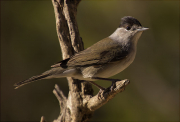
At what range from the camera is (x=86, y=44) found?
5801mm

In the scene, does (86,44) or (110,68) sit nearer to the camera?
(110,68)

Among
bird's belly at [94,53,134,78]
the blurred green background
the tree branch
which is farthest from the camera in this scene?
the blurred green background

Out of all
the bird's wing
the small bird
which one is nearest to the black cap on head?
the small bird

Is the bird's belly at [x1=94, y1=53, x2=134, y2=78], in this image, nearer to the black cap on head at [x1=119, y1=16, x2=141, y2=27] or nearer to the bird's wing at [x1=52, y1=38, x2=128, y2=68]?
the bird's wing at [x1=52, y1=38, x2=128, y2=68]

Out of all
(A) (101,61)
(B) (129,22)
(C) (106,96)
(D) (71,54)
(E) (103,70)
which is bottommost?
(C) (106,96)

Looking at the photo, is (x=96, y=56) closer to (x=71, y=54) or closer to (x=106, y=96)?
(x=71, y=54)

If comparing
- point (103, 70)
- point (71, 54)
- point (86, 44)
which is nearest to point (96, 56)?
point (103, 70)

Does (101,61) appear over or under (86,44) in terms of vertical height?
under

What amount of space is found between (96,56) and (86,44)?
7.15 feet

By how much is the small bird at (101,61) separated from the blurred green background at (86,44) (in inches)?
84.4

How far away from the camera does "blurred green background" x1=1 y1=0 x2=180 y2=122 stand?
595cm

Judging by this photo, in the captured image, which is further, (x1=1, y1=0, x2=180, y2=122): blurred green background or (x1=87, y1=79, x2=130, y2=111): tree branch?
(x1=1, y1=0, x2=180, y2=122): blurred green background

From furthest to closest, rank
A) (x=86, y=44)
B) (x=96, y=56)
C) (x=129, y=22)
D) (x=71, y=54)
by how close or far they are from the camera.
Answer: (x=86, y=44) → (x=71, y=54) → (x=129, y=22) → (x=96, y=56)

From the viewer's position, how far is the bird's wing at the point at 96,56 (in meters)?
3.58
